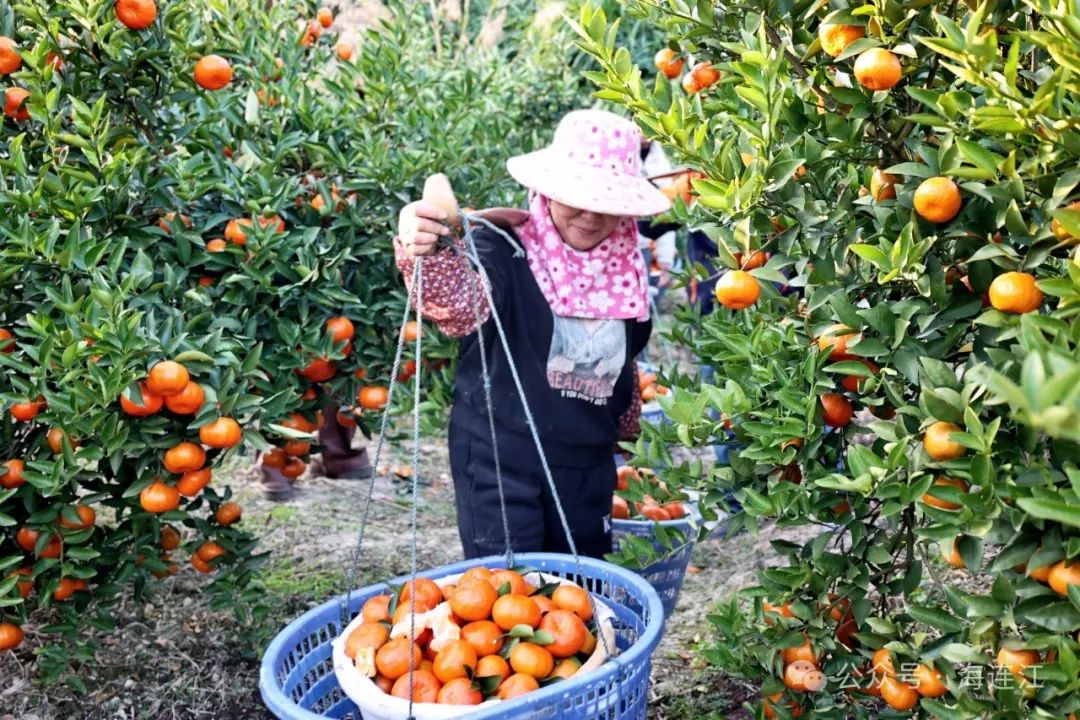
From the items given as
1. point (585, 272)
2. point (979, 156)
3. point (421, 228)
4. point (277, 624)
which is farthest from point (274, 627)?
point (979, 156)

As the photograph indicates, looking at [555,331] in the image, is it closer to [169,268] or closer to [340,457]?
[169,268]

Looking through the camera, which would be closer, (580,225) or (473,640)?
(473,640)

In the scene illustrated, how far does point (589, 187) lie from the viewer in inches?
105

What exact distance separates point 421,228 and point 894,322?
105 centimetres

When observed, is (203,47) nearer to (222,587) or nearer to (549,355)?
(549,355)

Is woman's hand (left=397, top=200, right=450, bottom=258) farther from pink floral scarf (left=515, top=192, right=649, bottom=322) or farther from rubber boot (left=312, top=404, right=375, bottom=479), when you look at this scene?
rubber boot (left=312, top=404, right=375, bottom=479)

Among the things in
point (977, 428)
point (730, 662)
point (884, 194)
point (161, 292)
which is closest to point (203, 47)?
point (161, 292)

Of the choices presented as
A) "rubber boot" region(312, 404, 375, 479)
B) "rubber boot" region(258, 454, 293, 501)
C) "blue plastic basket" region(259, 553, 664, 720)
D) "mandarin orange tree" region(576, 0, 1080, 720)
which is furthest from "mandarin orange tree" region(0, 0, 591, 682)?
"rubber boot" region(312, 404, 375, 479)

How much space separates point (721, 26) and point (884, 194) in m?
0.50

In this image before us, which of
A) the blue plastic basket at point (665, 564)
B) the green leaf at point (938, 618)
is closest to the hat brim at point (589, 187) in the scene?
the blue plastic basket at point (665, 564)

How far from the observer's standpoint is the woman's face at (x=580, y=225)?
9.01 ft

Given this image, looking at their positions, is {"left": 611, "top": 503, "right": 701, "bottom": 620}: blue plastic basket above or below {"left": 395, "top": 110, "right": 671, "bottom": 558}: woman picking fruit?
below

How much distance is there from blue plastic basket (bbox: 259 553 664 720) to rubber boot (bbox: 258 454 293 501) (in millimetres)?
2297

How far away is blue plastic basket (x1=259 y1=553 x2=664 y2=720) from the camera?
170 centimetres
